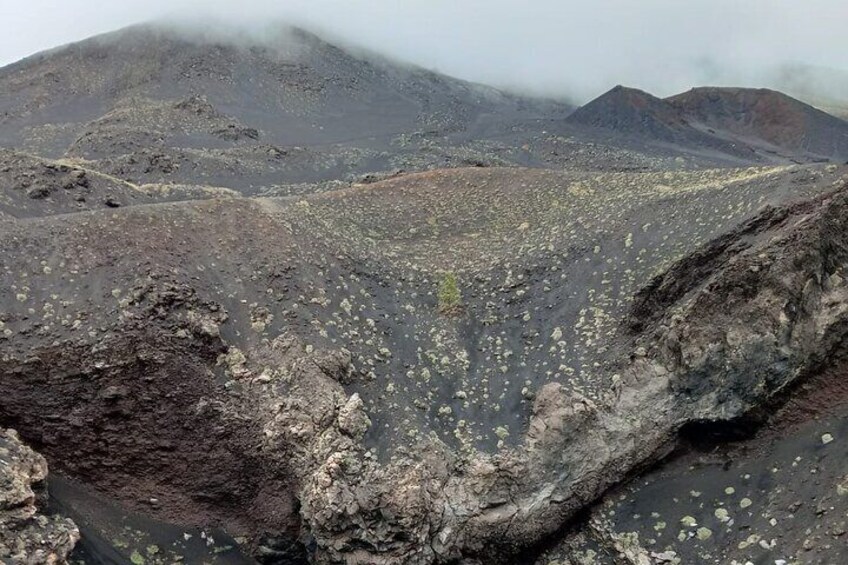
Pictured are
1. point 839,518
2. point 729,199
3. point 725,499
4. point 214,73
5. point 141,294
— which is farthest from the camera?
point 214,73

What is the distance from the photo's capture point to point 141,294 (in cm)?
1756

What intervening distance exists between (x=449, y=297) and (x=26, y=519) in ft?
40.4

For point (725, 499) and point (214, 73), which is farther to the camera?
point (214, 73)

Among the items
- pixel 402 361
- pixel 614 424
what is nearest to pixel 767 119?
pixel 614 424

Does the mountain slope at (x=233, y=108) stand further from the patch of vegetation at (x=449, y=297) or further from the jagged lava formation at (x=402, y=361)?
the patch of vegetation at (x=449, y=297)

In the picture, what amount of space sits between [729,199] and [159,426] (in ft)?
53.2

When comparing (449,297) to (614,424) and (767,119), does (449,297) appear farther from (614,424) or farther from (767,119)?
(767,119)

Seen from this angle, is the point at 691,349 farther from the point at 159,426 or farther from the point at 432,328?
the point at 159,426

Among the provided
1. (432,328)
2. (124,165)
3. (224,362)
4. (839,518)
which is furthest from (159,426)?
(124,165)

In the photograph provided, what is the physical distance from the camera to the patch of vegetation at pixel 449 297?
21.1m

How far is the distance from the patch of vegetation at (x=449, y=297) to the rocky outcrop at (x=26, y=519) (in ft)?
36.5

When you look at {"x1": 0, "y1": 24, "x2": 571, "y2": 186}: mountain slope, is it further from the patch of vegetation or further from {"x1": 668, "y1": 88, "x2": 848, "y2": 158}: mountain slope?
Result: the patch of vegetation

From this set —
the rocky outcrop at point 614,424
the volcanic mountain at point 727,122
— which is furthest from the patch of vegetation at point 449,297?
the volcanic mountain at point 727,122

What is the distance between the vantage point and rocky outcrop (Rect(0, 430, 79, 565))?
39.4ft
